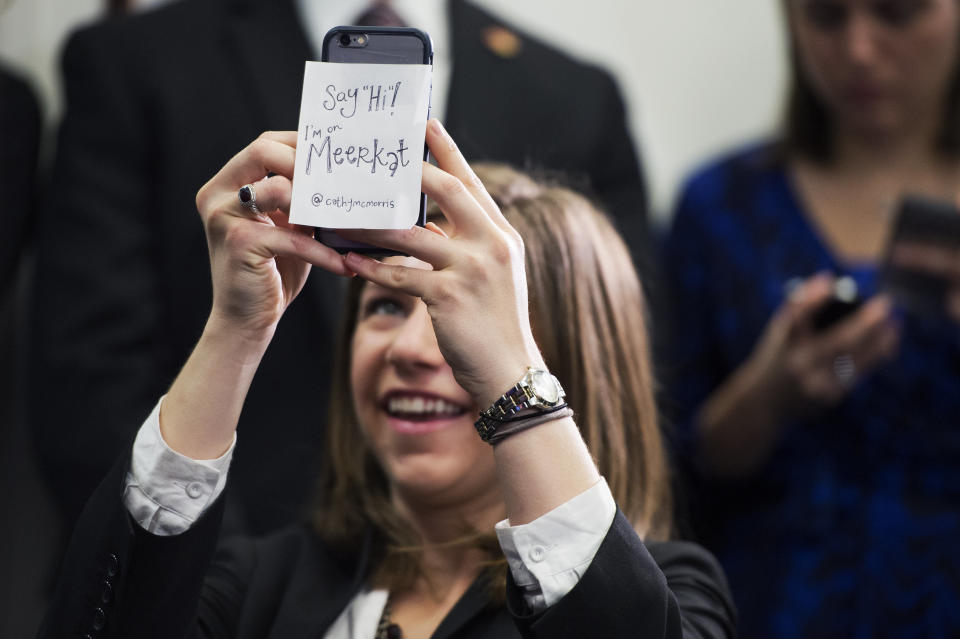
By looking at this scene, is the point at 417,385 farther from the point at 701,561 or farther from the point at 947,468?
the point at 947,468

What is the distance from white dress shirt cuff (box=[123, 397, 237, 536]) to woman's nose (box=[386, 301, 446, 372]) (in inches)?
9.0

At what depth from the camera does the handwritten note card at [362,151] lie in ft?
2.92

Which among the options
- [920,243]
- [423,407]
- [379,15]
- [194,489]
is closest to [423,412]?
[423,407]

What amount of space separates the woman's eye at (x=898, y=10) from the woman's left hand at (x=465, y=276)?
3.65 ft

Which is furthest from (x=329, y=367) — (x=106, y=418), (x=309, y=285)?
(x=106, y=418)

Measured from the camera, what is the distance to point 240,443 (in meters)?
1.54

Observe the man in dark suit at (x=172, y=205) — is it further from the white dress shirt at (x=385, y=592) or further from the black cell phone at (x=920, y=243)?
the white dress shirt at (x=385, y=592)

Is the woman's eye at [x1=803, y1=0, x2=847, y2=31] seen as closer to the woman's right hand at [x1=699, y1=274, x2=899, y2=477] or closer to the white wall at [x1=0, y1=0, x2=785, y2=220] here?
the woman's right hand at [x1=699, y1=274, x2=899, y2=477]

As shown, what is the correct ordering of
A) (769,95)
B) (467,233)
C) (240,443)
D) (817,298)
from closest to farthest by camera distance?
(467,233), (240,443), (817,298), (769,95)

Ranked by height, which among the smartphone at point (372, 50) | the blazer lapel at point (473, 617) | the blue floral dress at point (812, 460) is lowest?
the blue floral dress at point (812, 460)

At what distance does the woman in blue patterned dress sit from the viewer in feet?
5.77

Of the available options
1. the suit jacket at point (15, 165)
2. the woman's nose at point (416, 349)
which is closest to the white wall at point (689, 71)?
the suit jacket at point (15, 165)

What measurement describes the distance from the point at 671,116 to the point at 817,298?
3.31ft

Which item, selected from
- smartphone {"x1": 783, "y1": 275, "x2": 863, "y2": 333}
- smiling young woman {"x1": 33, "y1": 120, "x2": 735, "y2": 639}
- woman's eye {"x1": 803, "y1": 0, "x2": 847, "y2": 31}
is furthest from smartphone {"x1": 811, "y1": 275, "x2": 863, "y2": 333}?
smiling young woman {"x1": 33, "y1": 120, "x2": 735, "y2": 639}
